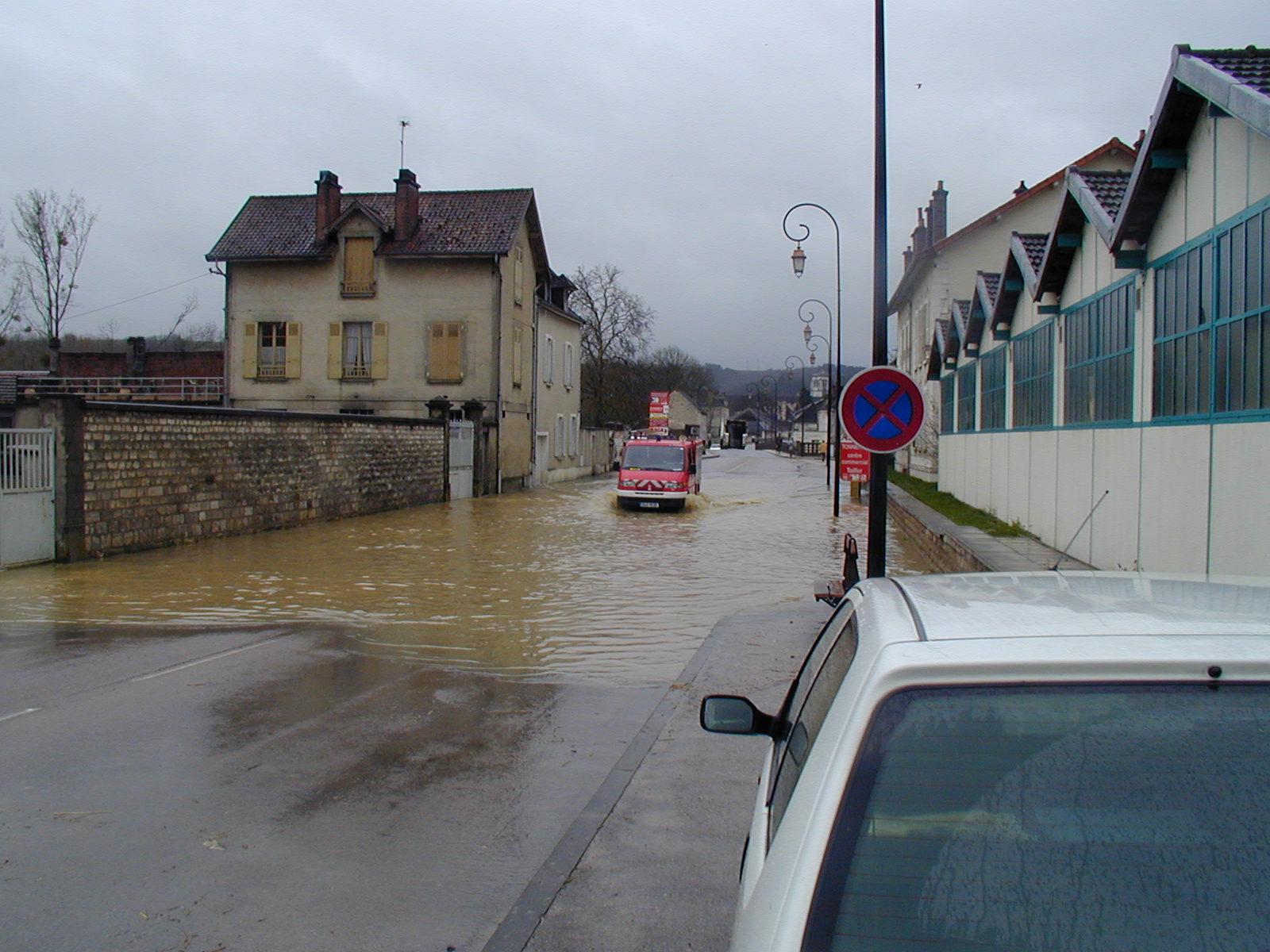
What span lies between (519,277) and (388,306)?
4619 millimetres

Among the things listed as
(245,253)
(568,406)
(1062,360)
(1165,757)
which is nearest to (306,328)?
(245,253)

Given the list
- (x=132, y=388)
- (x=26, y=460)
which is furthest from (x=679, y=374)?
(x=26, y=460)

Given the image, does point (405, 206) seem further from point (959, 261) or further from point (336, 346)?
point (959, 261)

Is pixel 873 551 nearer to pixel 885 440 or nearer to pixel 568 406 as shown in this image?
pixel 885 440

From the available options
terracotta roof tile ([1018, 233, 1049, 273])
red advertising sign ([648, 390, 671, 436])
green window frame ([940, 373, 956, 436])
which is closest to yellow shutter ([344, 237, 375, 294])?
green window frame ([940, 373, 956, 436])

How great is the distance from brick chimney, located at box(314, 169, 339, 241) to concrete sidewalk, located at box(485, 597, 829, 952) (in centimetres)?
3234

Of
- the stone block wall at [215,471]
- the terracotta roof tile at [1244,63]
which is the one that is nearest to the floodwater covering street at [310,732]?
the stone block wall at [215,471]

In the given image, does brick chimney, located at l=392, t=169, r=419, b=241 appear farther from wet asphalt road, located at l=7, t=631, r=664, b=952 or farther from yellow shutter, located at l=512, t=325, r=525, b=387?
wet asphalt road, located at l=7, t=631, r=664, b=952

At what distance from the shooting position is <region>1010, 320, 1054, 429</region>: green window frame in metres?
16.5

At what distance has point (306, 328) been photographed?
3666cm

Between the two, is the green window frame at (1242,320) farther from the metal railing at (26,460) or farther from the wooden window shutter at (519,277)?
the wooden window shutter at (519,277)

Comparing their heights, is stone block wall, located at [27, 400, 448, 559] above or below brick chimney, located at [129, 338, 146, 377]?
below

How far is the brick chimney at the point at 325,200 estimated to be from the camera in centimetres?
3641

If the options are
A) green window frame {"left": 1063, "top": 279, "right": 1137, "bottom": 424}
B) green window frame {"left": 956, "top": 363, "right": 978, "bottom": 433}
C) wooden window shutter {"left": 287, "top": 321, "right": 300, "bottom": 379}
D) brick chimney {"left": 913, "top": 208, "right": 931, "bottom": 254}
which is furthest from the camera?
brick chimney {"left": 913, "top": 208, "right": 931, "bottom": 254}
